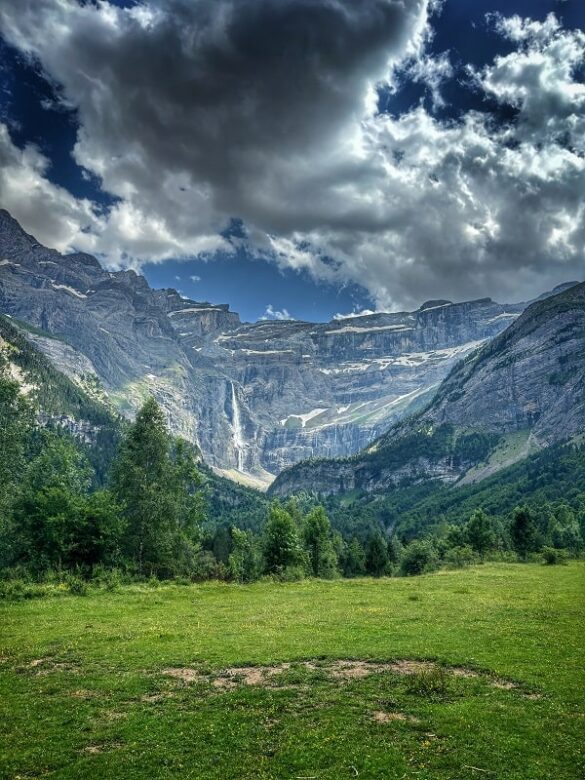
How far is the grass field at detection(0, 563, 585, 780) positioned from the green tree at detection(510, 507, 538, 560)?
72.4 metres

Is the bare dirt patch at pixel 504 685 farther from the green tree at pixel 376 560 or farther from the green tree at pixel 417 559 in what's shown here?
the green tree at pixel 376 560

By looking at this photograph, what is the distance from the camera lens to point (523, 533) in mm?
103438

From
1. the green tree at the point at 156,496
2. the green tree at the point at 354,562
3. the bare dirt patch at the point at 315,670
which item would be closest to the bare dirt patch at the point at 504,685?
the bare dirt patch at the point at 315,670

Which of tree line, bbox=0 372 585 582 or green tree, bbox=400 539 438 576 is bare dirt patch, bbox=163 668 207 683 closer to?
tree line, bbox=0 372 585 582

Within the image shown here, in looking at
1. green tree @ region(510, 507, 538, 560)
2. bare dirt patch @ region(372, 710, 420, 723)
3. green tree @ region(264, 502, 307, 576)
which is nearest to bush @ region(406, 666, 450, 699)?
bare dirt patch @ region(372, 710, 420, 723)

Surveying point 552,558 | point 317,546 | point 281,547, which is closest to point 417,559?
point 317,546

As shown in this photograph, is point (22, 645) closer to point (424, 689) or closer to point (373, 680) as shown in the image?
point (373, 680)

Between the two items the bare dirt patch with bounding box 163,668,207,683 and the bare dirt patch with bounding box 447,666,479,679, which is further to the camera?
the bare dirt patch with bounding box 447,666,479,679

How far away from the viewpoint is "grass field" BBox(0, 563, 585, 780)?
15.1 metres

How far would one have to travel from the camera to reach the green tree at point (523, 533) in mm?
102438

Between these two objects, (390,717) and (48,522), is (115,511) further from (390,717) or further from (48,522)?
(390,717)

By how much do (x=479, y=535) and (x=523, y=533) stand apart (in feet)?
35.0

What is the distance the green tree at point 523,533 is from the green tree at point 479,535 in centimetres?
624

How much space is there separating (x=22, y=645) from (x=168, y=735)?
542 inches
